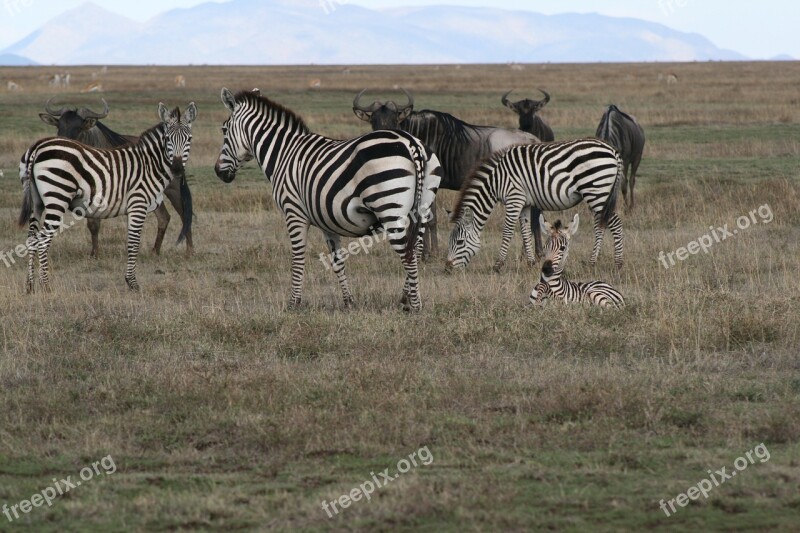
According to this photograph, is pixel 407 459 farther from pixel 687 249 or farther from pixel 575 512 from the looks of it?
pixel 687 249

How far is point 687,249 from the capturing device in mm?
11906

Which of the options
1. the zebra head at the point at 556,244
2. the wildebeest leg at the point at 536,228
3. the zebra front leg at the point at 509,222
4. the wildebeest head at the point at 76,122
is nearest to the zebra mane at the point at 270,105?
the zebra head at the point at 556,244

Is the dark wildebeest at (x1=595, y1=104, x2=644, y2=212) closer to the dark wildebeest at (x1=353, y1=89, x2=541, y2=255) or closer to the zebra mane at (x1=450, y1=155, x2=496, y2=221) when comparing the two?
the dark wildebeest at (x1=353, y1=89, x2=541, y2=255)

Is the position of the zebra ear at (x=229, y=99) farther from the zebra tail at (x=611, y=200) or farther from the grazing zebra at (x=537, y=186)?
the zebra tail at (x=611, y=200)

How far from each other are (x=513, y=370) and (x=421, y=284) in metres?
3.62

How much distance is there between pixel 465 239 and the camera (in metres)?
11.4

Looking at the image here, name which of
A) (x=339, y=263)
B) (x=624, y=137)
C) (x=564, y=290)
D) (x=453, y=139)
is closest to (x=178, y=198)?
(x=453, y=139)

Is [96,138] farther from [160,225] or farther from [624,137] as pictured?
[624,137]

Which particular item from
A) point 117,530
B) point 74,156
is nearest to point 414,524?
point 117,530

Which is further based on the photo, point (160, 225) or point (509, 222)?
point (160, 225)

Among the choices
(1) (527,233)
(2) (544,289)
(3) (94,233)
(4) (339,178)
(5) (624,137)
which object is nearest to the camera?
(4) (339,178)

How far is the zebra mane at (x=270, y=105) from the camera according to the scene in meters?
9.72

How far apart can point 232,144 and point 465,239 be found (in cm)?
303

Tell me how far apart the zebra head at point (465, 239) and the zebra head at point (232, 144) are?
2.70 metres
